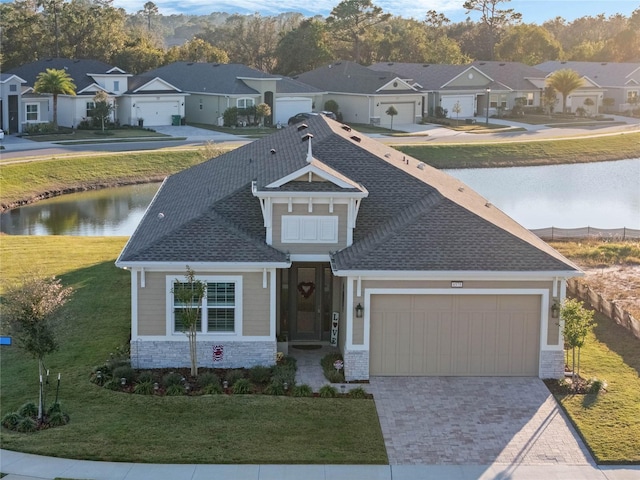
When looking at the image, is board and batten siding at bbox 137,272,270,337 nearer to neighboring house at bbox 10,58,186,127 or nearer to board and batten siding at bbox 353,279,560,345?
board and batten siding at bbox 353,279,560,345

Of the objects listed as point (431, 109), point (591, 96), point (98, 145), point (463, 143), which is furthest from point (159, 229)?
point (591, 96)

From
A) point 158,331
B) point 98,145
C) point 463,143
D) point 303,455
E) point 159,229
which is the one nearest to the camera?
point 303,455

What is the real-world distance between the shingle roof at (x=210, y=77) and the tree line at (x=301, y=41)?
8.78m

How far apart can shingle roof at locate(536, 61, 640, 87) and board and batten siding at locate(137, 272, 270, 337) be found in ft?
272

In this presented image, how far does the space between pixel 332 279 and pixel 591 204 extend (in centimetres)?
3087

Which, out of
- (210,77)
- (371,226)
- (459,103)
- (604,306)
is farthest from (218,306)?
(459,103)

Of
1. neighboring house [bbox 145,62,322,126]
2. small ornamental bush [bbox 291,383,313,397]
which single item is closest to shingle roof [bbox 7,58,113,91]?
neighboring house [bbox 145,62,322,126]

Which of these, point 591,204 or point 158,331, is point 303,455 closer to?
point 158,331

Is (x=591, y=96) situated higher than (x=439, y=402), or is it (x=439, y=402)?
(x=591, y=96)

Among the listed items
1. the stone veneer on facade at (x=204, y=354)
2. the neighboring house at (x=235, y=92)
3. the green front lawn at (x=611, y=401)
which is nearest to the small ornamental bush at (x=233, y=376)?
the stone veneer on facade at (x=204, y=354)

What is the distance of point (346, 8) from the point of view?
4038 inches

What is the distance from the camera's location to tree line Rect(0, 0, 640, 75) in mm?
84188

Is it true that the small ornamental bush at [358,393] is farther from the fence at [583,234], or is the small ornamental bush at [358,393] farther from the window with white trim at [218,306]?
the fence at [583,234]

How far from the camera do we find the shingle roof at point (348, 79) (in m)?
76.6
